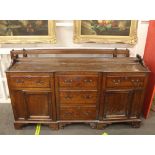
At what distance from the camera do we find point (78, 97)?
229 centimetres

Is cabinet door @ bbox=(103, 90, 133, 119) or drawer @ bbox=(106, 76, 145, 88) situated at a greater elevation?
drawer @ bbox=(106, 76, 145, 88)

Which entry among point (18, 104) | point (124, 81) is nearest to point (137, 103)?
point (124, 81)

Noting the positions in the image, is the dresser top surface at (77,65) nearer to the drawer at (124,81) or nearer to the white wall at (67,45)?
the drawer at (124,81)

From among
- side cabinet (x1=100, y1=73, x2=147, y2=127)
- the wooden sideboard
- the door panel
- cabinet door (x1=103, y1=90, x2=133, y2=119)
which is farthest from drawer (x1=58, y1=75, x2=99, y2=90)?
the door panel

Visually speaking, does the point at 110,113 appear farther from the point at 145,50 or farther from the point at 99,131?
the point at 145,50

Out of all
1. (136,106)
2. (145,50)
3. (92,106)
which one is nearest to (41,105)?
(92,106)

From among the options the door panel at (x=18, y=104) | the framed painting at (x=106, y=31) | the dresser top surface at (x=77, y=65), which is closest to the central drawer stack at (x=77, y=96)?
the dresser top surface at (x=77, y=65)

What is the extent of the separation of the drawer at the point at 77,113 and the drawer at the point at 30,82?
1.37 feet

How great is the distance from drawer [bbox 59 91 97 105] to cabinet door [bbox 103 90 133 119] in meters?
0.15

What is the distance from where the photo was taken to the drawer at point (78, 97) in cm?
225

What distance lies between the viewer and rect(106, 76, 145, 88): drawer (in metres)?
2.15

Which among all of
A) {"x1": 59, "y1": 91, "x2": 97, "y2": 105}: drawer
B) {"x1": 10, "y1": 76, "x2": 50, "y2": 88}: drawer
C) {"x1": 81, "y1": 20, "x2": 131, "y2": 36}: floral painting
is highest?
{"x1": 81, "y1": 20, "x2": 131, "y2": 36}: floral painting

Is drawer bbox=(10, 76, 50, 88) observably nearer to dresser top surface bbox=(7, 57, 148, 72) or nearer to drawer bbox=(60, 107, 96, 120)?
dresser top surface bbox=(7, 57, 148, 72)
